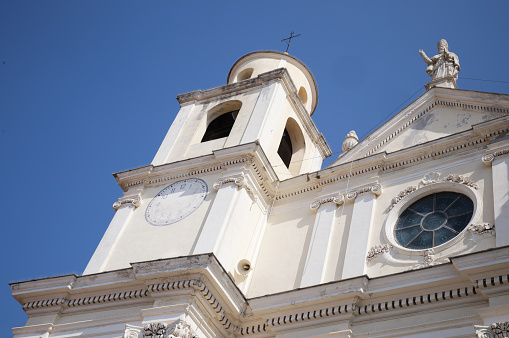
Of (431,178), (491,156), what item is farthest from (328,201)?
(491,156)

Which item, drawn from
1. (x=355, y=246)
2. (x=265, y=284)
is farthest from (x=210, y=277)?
(x=355, y=246)

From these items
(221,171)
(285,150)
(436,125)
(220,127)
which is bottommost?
(221,171)

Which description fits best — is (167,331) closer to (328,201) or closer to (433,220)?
(328,201)

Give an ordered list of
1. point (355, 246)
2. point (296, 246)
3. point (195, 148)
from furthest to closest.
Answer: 1. point (195, 148)
2. point (296, 246)
3. point (355, 246)

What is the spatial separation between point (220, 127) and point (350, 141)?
13.8 ft

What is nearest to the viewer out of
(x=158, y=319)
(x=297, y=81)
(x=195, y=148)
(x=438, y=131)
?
(x=158, y=319)

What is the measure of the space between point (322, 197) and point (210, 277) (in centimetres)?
394

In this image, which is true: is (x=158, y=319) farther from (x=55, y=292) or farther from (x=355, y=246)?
(x=355, y=246)

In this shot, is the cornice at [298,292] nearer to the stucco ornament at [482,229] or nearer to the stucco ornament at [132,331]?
the stucco ornament at [132,331]

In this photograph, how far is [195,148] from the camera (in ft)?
60.3

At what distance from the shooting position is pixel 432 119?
16.3m

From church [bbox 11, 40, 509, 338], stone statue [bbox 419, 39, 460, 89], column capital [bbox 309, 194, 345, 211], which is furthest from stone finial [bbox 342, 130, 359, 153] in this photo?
column capital [bbox 309, 194, 345, 211]

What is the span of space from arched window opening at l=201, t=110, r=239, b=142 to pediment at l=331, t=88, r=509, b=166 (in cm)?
447

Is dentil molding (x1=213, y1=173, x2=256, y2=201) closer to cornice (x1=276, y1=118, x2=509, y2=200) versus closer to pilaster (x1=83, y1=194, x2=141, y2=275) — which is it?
cornice (x1=276, y1=118, x2=509, y2=200)
